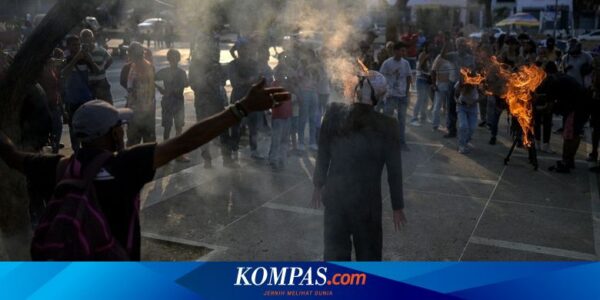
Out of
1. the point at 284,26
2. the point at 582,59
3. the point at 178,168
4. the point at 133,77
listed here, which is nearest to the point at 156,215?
the point at 178,168

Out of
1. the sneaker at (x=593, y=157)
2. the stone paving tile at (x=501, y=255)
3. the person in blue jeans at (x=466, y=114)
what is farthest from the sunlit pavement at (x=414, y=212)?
the person in blue jeans at (x=466, y=114)

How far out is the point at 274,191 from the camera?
20.6 ft

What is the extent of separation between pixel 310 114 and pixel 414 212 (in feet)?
10.4

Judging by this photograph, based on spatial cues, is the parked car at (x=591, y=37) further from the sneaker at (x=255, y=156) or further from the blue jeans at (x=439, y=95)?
the sneaker at (x=255, y=156)

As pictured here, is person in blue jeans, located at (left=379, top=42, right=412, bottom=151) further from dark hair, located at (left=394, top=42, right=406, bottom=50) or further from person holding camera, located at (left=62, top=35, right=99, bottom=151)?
person holding camera, located at (left=62, top=35, right=99, bottom=151)

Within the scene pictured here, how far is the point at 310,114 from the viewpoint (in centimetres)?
838

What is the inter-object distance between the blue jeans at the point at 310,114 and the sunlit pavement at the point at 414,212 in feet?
1.77

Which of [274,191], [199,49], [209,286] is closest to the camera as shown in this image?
[209,286]

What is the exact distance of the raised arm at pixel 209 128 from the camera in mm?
2314

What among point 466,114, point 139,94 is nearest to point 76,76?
point 139,94

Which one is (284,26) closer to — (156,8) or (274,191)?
(156,8)

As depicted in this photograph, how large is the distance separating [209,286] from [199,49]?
5613mm

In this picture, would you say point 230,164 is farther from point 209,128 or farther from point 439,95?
point 209,128

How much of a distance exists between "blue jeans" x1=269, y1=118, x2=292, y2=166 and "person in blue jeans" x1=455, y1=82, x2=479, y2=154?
2.67 m
